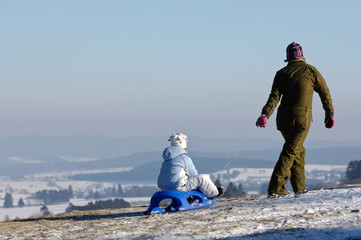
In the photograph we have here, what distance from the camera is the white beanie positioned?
1198 cm

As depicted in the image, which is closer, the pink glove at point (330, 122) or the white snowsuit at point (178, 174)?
the white snowsuit at point (178, 174)

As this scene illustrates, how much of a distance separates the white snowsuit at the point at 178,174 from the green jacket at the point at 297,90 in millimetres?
1849

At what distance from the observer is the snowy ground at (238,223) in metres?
9.12

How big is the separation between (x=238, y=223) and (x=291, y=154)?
284cm

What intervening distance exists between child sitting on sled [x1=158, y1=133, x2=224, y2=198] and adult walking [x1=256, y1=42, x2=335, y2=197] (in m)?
1.48

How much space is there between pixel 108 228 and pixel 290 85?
15.0ft

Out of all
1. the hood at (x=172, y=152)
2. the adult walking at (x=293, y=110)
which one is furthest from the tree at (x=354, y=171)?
the hood at (x=172, y=152)

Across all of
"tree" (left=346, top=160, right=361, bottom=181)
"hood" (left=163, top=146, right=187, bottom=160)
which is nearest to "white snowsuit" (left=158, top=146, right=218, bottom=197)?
"hood" (left=163, top=146, right=187, bottom=160)

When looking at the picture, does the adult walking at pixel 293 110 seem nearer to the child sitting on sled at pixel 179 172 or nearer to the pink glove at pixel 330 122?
the pink glove at pixel 330 122

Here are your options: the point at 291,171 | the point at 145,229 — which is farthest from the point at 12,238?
the point at 291,171

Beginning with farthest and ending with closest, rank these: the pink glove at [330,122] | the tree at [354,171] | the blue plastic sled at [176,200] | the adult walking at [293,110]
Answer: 1. the tree at [354,171]
2. the pink glove at [330,122]
3. the adult walking at [293,110]
4. the blue plastic sled at [176,200]

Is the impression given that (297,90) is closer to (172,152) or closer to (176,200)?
(172,152)

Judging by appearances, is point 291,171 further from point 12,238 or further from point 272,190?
point 12,238

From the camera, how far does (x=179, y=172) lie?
1175cm
